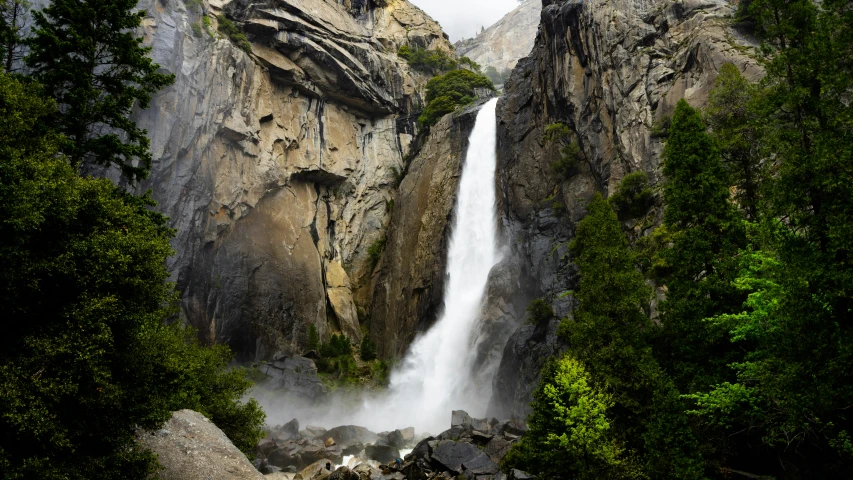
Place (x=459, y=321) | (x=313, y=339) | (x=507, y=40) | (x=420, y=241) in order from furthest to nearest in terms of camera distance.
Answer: (x=507, y=40), (x=420, y=241), (x=313, y=339), (x=459, y=321)

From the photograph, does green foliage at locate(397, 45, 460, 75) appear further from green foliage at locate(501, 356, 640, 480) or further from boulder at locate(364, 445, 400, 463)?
green foliage at locate(501, 356, 640, 480)

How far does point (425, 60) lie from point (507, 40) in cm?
7516

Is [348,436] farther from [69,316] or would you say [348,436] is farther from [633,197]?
[69,316]

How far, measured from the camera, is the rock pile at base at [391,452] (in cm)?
2356

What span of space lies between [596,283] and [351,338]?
1260 inches

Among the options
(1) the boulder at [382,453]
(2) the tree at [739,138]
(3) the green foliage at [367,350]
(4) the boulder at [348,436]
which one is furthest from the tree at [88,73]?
(3) the green foliage at [367,350]

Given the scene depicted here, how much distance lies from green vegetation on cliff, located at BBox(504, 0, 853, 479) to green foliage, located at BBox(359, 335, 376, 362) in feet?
87.6

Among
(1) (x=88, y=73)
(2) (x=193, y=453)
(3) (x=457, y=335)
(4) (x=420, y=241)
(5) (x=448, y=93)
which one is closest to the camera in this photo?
(2) (x=193, y=453)

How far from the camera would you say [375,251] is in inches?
2126

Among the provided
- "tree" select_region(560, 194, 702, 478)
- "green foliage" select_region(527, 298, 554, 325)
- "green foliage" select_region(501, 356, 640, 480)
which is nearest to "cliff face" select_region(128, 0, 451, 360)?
"green foliage" select_region(527, 298, 554, 325)

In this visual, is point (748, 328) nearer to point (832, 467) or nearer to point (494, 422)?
point (832, 467)

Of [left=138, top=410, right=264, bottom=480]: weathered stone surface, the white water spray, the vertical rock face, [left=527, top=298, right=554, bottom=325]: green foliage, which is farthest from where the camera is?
the white water spray

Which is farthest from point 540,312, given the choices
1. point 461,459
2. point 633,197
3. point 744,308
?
point 744,308

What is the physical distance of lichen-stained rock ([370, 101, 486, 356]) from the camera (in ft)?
151
